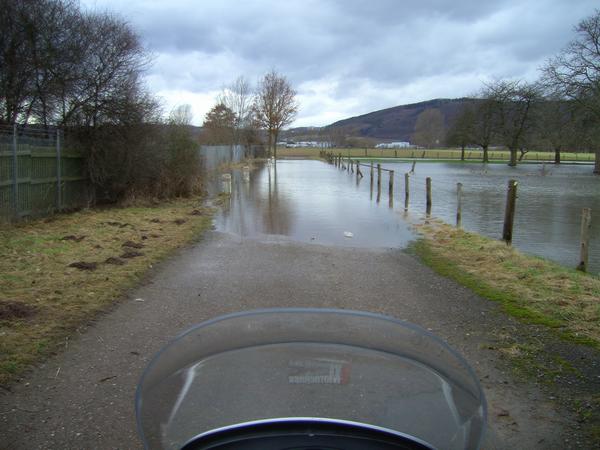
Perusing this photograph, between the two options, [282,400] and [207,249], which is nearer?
[282,400]

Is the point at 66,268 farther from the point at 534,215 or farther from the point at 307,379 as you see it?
the point at 534,215

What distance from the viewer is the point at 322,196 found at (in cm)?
2161

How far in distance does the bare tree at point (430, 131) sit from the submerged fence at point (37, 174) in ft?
380

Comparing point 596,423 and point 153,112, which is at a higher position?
point 153,112

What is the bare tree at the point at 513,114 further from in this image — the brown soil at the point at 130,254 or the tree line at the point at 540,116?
the brown soil at the point at 130,254

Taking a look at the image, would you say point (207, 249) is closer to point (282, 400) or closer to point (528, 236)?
point (282, 400)

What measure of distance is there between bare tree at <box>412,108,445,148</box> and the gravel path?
394ft

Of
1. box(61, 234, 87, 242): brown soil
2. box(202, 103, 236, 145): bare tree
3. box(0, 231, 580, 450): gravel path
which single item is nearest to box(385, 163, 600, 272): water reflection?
box(0, 231, 580, 450): gravel path

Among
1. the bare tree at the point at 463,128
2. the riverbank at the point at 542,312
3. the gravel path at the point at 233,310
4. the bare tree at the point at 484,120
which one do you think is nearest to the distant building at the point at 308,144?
the bare tree at the point at 463,128

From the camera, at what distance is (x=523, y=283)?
7.46 meters

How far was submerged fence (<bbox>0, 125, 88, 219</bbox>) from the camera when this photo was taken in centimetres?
1153

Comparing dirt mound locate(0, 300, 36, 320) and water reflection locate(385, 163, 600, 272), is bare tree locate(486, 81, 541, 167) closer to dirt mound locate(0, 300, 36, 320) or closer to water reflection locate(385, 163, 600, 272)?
water reflection locate(385, 163, 600, 272)

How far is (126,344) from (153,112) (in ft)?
42.4

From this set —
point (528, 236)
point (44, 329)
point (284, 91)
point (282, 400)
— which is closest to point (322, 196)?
point (528, 236)
